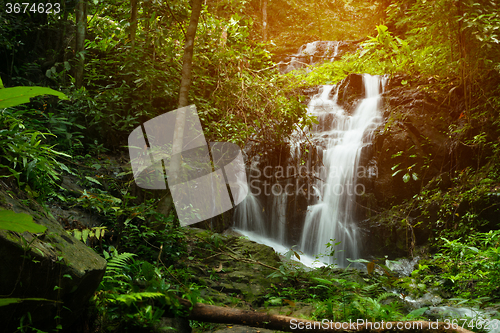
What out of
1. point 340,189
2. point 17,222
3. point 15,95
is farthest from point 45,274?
point 340,189

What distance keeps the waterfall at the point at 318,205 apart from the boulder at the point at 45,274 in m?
6.19

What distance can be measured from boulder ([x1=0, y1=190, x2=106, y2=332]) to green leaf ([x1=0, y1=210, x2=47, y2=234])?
0.73m

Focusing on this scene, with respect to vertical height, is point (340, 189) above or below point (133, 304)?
below

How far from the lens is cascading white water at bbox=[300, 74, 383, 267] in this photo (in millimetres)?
8211

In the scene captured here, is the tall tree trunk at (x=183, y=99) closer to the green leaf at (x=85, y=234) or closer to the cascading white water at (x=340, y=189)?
the green leaf at (x=85, y=234)

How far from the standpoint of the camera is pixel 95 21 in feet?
19.5

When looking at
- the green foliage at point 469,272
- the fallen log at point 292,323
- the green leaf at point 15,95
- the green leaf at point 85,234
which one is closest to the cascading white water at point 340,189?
the green foliage at point 469,272

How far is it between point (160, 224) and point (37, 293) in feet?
8.25

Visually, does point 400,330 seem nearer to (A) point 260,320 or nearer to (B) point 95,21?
(A) point 260,320

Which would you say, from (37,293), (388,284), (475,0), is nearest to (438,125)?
(475,0)

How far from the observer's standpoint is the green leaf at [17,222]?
1.14 metres

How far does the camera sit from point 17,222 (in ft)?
3.78

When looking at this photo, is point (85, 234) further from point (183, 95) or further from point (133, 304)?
point (183, 95)

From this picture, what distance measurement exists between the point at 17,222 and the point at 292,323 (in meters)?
A: 2.10
